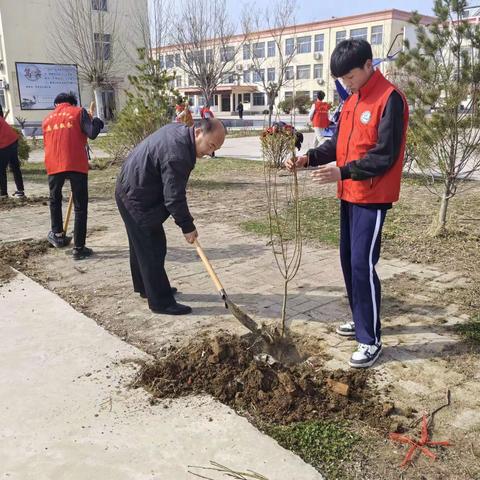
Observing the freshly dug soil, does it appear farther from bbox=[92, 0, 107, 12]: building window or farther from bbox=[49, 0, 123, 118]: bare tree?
bbox=[92, 0, 107, 12]: building window

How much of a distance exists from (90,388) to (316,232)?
393 centimetres

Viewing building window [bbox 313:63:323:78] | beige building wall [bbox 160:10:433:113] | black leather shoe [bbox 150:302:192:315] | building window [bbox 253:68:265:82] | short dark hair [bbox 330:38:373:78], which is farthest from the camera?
building window [bbox 313:63:323:78]

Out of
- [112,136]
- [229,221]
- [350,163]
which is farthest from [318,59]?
[350,163]

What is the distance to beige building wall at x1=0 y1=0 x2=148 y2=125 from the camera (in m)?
31.0

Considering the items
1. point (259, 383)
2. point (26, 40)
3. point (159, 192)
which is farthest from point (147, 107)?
point (26, 40)

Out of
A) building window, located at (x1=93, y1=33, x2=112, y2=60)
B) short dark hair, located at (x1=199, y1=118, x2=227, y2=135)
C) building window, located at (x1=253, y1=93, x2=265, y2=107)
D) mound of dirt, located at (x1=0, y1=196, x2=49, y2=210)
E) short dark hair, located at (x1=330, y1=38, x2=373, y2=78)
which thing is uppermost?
building window, located at (x1=93, y1=33, x2=112, y2=60)

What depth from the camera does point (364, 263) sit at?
3.01 metres

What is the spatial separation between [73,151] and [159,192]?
1.95 meters

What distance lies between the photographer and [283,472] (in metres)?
2.21

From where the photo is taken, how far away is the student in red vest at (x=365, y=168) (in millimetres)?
2750

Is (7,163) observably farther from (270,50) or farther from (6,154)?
(270,50)

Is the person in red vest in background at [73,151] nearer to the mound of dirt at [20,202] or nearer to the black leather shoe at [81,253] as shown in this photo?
the black leather shoe at [81,253]

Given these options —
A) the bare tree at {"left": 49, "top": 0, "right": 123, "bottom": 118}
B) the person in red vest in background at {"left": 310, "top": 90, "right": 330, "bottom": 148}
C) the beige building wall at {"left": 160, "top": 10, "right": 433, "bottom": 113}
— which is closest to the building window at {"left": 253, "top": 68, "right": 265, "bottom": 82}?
the beige building wall at {"left": 160, "top": 10, "right": 433, "bottom": 113}

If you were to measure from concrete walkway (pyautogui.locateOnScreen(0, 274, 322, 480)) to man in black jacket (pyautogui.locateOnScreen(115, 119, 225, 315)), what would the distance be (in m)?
0.61
